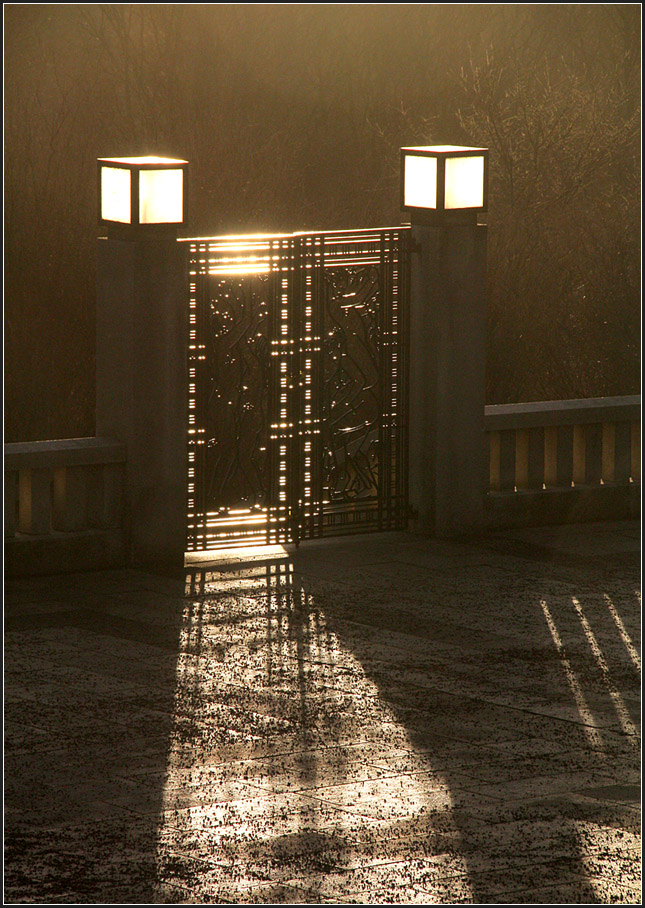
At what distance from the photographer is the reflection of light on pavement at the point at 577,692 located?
702 cm

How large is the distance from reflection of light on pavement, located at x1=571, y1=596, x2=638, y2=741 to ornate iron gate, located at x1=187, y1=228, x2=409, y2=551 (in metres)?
2.23

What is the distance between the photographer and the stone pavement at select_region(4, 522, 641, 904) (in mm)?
5391

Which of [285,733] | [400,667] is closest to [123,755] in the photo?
[285,733]

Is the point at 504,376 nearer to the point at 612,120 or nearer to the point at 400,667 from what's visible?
the point at 612,120

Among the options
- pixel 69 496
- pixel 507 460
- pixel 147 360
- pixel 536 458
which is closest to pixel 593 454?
pixel 536 458

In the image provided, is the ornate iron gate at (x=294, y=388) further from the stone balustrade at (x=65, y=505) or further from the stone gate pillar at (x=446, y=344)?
the stone balustrade at (x=65, y=505)

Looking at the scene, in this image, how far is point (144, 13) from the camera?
24.0 metres

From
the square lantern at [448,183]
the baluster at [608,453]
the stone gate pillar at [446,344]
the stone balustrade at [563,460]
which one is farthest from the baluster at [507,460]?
the square lantern at [448,183]

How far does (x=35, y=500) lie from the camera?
9.95 m

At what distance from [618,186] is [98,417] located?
51.6 feet

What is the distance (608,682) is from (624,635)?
3.22 ft

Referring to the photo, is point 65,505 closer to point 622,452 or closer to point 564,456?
point 564,456

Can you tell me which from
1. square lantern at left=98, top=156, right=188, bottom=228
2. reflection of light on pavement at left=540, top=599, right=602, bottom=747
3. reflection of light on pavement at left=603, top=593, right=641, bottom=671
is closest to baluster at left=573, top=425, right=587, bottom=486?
reflection of light on pavement at left=603, top=593, right=641, bottom=671

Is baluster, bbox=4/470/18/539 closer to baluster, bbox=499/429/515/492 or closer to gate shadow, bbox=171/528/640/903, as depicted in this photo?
gate shadow, bbox=171/528/640/903
